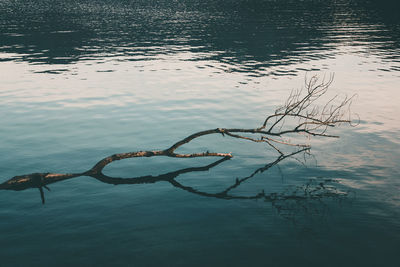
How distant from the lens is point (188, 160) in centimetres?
1995

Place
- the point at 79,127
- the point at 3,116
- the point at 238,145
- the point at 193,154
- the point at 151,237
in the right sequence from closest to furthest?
the point at 151,237
the point at 193,154
the point at 238,145
the point at 79,127
the point at 3,116

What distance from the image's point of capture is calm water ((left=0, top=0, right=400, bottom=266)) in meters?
12.6

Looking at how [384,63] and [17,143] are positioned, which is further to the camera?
[384,63]

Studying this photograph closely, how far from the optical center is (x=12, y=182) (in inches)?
650

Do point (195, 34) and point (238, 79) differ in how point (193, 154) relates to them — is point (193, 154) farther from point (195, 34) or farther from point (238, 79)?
point (195, 34)

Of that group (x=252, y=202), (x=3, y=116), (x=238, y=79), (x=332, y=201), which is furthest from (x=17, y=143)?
(x=238, y=79)

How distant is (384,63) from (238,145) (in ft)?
102

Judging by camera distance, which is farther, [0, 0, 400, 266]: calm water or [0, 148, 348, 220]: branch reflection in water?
[0, 148, 348, 220]: branch reflection in water

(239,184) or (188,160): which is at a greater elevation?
(188,160)

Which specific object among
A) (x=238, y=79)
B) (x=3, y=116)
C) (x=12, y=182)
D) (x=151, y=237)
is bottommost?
(x=151, y=237)

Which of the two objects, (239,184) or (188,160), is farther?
(188,160)

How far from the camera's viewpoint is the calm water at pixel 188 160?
1260cm

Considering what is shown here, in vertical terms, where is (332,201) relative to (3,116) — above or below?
below

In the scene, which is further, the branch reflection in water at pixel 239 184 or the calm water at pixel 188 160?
the branch reflection in water at pixel 239 184
